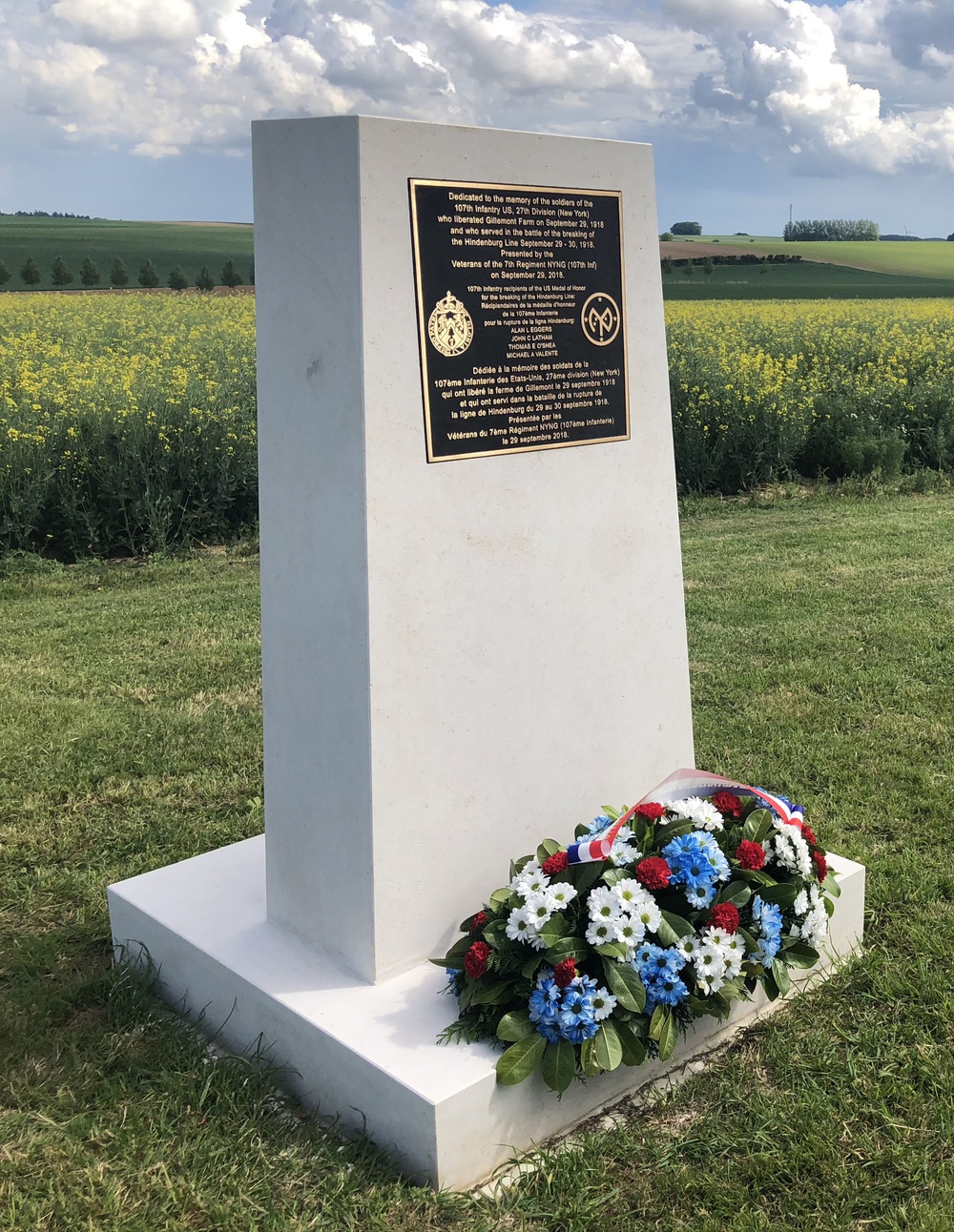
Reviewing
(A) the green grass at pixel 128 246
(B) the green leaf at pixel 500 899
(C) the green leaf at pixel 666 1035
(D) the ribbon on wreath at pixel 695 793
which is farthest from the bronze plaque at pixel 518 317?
(A) the green grass at pixel 128 246

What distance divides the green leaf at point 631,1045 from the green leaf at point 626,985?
5cm

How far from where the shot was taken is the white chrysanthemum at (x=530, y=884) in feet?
9.27

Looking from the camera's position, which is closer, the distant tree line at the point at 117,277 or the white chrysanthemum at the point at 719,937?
the white chrysanthemum at the point at 719,937

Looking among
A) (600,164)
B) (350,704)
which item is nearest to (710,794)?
(350,704)

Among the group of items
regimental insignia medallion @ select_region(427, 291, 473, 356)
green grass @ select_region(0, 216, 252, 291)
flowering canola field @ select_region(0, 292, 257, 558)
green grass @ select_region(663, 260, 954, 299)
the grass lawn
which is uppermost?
green grass @ select_region(0, 216, 252, 291)

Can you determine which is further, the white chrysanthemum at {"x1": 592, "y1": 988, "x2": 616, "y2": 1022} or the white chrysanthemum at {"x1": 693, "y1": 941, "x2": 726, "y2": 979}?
the white chrysanthemum at {"x1": 693, "y1": 941, "x2": 726, "y2": 979}

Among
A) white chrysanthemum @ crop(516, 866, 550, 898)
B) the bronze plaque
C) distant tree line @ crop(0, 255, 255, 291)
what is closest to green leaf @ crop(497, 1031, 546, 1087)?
white chrysanthemum @ crop(516, 866, 550, 898)

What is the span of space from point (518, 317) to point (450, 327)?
26 centimetres

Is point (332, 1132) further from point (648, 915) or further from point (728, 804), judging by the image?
point (728, 804)

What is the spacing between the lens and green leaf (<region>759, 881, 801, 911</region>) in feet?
9.68

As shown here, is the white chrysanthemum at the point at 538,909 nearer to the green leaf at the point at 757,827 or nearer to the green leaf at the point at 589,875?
the green leaf at the point at 589,875

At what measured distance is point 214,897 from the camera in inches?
135

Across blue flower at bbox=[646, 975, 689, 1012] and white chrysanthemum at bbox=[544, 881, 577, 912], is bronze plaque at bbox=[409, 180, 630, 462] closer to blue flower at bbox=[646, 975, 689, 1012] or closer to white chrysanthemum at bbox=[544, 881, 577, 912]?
white chrysanthemum at bbox=[544, 881, 577, 912]

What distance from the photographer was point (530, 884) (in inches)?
112
